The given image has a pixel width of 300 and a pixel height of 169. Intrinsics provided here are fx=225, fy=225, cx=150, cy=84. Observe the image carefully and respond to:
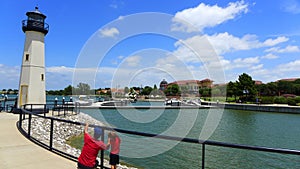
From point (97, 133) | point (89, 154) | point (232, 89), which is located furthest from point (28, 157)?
point (232, 89)

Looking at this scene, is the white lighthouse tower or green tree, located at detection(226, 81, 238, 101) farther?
green tree, located at detection(226, 81, 238, 101)

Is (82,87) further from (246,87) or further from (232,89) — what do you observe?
(232,89)

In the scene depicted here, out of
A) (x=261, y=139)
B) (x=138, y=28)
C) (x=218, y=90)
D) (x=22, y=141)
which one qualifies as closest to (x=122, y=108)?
(x=261, y=139)

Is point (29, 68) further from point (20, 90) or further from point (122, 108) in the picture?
point (122, 108)

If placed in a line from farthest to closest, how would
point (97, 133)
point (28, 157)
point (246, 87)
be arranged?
1. point (246, 87)
2. point (28, 157)
3. point (97, 133)

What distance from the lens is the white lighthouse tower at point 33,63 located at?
19828 mm

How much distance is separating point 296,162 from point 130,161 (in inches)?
304

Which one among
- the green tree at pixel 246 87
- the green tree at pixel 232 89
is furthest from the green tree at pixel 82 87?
the green tree at pixel 232 89

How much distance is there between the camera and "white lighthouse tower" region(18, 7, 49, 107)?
1983 centimetres

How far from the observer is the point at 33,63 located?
2019 centimetres

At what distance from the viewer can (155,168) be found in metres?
9.58

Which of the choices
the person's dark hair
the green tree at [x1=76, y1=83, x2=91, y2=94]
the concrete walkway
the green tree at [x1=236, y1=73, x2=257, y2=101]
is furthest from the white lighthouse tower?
the green tree at [x1=236, y1=73, x2=257, y2=101]

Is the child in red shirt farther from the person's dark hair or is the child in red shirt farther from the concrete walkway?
the concrete walkway

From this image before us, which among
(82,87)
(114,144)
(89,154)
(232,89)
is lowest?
(89,154)
